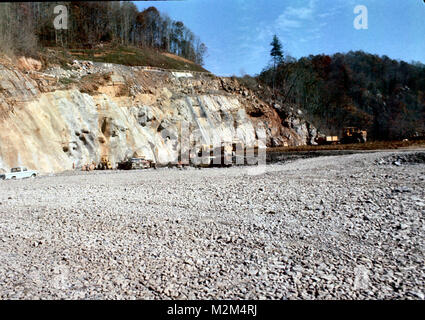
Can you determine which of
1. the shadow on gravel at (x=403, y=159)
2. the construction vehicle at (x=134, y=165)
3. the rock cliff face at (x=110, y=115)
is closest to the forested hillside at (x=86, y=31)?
the rock cliff face at (x=110, y=115)

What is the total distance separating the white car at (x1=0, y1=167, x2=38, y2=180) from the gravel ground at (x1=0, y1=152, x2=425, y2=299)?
5846 mm

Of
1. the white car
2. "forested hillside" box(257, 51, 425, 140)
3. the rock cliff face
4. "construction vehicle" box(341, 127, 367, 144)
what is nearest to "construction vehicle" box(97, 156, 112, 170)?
the rock cliff face

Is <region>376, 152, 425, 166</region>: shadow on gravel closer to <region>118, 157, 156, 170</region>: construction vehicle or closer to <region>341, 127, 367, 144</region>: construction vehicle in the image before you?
<region>118, 157, 156, 170</region>: construction vehicle

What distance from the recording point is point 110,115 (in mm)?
20359

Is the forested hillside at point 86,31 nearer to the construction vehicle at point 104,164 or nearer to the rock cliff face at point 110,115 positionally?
the rock cliff face at point 110,115

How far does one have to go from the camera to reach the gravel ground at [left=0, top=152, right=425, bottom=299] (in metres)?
2.92

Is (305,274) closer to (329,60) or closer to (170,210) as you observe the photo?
(170,210)

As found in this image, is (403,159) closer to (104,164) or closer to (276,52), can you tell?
(104,164)

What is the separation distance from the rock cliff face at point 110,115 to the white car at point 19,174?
3.17ft

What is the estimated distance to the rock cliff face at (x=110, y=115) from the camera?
1502cm

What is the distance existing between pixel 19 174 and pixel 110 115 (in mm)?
8781

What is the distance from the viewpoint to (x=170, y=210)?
20.1 ft

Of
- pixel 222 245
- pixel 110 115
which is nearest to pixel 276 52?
pixel 110 115

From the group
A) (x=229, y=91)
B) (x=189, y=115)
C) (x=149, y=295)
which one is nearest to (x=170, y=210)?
(x=149, y=295)
